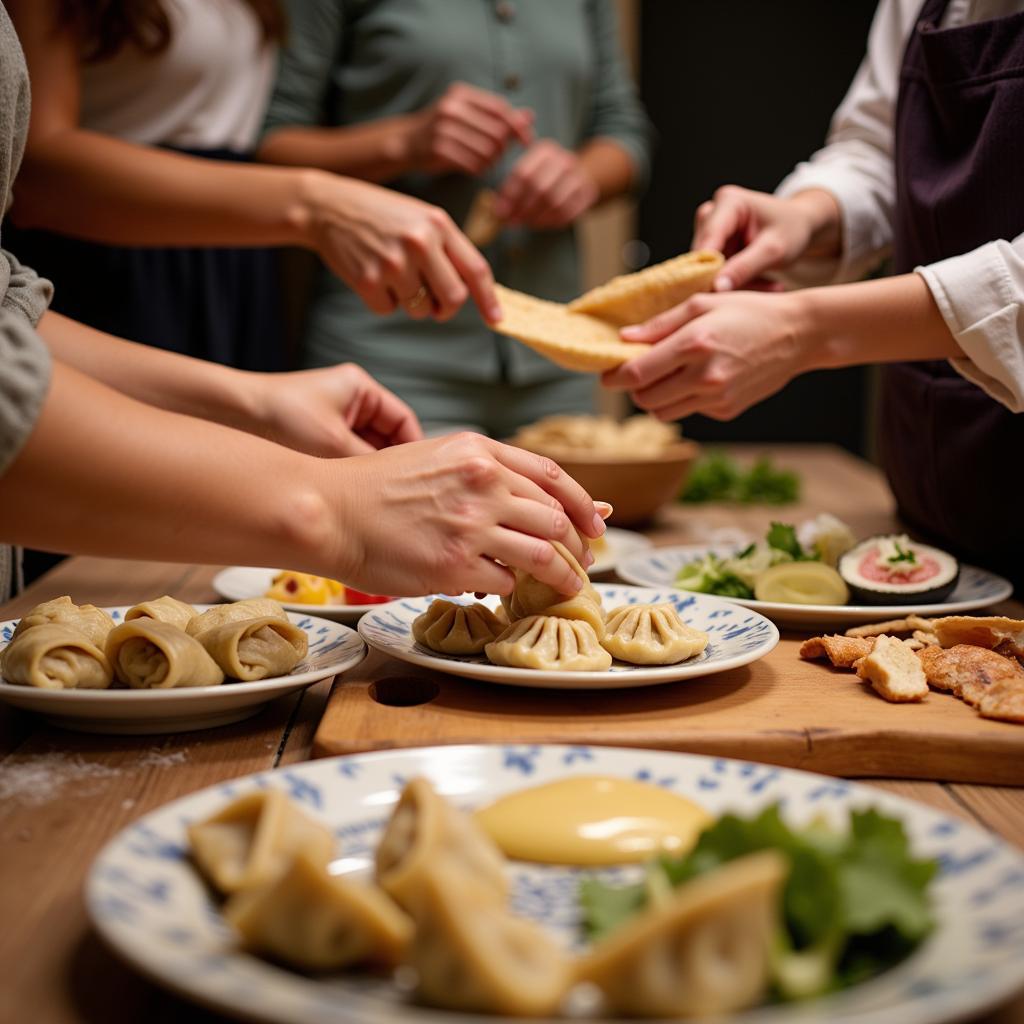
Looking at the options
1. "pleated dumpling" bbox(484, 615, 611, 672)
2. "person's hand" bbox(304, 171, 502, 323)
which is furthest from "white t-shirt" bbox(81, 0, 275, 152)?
"pleated dumpling" bbox(484, 615, 611, 672)

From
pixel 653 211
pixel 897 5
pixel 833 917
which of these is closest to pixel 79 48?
pixel 897 5

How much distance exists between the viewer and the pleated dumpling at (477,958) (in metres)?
0.69

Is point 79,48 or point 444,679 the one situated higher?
point 79,48

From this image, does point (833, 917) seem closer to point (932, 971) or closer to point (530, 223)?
point (932, 971)

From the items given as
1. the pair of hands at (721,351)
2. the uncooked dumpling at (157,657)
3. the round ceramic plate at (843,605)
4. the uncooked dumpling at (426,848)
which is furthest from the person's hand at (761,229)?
the uncooked dumpling at (426,848)

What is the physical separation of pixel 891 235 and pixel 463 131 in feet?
3.75

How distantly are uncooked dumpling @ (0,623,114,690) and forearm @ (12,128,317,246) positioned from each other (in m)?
1.29

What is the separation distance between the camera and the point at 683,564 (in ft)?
6.90

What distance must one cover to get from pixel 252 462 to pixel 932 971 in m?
0.76

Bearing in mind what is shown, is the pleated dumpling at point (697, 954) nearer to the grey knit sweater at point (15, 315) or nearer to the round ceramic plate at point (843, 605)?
the grey knit sweater at point (15, 315)

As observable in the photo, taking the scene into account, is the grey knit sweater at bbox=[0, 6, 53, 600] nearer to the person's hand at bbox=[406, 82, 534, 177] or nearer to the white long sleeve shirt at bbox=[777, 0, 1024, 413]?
the white long sleeve shirt at bbox=[777, 0, 1024, 413]

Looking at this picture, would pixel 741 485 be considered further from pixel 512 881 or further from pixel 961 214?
pixel 512 881

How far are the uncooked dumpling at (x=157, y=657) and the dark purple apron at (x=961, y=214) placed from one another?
4.60 ft

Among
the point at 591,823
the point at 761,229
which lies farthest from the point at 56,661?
the point at 761,229
